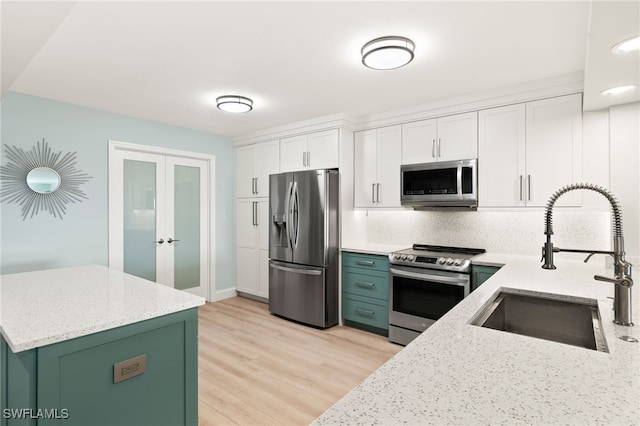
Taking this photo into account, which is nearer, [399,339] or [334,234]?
[399,339]

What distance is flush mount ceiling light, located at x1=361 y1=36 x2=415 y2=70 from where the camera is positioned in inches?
85.6

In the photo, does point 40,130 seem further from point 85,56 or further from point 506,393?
point 506,393

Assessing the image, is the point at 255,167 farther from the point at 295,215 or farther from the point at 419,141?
the point at 419,141

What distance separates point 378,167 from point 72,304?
3.09m

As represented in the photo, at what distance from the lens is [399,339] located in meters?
3.34

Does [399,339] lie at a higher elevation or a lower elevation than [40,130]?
lower

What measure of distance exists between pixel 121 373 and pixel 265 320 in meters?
2.70

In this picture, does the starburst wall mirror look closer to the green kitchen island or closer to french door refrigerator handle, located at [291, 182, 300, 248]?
the green kitchen island

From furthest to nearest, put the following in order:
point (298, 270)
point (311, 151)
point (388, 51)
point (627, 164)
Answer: point (311, 151)
point (298, 270)
point (627, 164)
point (388, 51)

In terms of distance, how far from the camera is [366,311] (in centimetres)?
367

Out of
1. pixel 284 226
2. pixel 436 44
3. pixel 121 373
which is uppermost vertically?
pixel 436 44

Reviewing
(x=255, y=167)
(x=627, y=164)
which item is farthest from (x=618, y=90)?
(x=255, y=167)

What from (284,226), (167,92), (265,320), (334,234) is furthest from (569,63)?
(265,320)

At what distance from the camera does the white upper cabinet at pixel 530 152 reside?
9.27 feet
